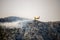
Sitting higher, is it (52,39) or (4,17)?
(4,17)

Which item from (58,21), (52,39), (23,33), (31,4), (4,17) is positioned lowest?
(52,39)

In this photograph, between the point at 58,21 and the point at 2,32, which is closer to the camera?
the point at 2,32

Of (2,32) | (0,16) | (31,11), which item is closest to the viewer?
(2,32)

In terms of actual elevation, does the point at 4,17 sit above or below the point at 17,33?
above

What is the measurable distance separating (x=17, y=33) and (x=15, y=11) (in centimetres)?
36

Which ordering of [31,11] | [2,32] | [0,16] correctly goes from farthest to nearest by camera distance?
[31,11] → [0,16] → [2,32]

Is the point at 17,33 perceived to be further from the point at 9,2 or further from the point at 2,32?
the point at 9,2

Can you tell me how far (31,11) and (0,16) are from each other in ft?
1.63

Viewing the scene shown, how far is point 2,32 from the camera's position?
1.27m

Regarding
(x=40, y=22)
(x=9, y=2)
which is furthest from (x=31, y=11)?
(x=9, y=2)

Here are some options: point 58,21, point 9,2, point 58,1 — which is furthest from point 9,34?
point 58,1

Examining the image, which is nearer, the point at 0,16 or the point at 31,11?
the point at 0,16

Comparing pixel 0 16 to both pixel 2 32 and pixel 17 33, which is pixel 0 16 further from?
pixel 17 33

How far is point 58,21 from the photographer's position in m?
1.55
